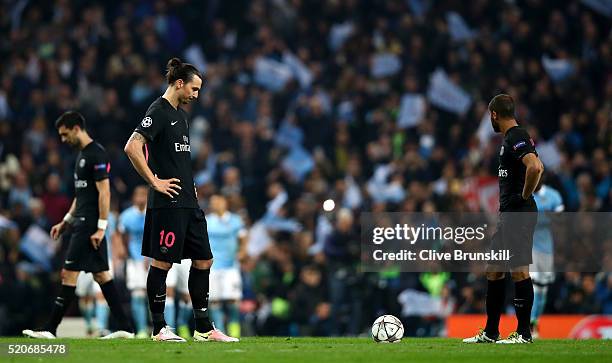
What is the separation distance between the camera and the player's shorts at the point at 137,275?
16.2m

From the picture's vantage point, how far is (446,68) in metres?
21.1

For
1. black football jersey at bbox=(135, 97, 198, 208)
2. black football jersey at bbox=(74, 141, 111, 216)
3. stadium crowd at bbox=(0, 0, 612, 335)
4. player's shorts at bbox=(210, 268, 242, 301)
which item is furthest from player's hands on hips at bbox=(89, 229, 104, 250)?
stadium crowd at bbox=(0, 0, 612, 335)

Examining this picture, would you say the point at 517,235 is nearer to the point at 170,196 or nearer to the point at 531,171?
the point at 531,171

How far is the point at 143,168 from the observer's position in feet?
32.0

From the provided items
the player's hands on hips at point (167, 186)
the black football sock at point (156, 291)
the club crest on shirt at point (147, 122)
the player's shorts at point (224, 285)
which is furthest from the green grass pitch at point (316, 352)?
the player's shorts at point (224, 285)

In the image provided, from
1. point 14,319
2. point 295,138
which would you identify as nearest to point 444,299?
point 295,138

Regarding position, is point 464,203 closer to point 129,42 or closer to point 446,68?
point 446,68

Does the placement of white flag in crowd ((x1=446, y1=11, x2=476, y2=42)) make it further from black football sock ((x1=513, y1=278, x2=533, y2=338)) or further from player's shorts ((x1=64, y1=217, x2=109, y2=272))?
black football sock ((x1=513, y1=278, x2=533, y2=338))

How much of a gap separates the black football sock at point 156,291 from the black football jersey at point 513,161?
9.98 feet

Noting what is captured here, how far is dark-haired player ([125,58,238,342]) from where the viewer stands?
9.92m

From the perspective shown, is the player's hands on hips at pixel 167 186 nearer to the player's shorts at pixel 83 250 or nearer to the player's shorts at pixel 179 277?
the player's shorts at pixel 83 250

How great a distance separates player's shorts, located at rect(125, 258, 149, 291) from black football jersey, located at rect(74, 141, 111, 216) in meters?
4.43

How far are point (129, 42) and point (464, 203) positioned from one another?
24.3 ft

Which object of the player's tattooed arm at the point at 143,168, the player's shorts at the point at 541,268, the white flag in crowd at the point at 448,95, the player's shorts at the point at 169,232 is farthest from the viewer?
the white flag in crowd at the point at 448,95
